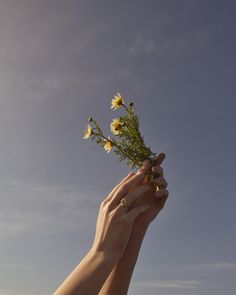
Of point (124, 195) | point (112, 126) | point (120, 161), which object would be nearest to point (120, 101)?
point (112, 126)

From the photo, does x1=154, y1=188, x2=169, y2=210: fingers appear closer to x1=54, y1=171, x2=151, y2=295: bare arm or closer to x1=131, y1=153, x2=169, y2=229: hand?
x1=131, y1=153, x2=169, y2=229: hand

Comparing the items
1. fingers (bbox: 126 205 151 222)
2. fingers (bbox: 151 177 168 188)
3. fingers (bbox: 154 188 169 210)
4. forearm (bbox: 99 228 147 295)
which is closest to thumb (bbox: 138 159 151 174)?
fingers (bbox: 151 177 168 188)

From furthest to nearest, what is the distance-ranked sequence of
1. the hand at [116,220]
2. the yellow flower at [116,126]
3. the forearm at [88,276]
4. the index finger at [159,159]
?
the yellow flower at [116,126]
the index finger at [159,159]
the hand at [116,220]
the forearm at [88,276]

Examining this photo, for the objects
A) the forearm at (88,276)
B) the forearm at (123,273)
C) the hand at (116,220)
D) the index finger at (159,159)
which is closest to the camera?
the forearm at (88,276)

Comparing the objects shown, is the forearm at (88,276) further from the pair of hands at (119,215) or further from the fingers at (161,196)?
the fingers at (161,196)

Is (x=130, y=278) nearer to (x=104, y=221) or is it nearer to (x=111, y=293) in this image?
(x=111, y=293)

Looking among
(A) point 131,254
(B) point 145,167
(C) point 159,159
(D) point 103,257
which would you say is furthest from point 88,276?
(C) point 159,159

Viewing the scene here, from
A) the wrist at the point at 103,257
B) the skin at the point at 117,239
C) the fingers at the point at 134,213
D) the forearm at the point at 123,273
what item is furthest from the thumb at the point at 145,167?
the wrist at the point at 103,257
